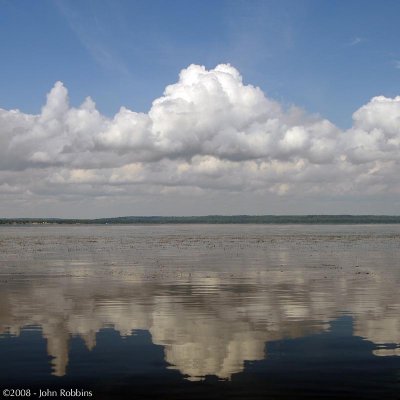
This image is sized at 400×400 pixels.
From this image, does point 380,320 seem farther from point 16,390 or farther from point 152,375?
point 16,390

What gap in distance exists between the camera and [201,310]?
2395 cm

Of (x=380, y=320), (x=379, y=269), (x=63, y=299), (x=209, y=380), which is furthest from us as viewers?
(x=379, y=269)

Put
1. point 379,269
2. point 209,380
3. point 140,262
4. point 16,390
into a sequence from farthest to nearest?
point 140,262 → point 379,269 → point 209,380 → point 16,390

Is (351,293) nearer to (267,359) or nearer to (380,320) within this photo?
(380,320)

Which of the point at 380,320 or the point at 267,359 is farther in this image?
the point at 380,320

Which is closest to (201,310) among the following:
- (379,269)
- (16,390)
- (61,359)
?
(61,359)

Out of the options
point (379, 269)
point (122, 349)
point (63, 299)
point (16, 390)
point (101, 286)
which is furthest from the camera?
point (379, 269)

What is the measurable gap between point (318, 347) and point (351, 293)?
13.0 m

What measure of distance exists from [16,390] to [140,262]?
38.4 meters

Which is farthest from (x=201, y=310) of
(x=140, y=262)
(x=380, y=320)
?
(x=140, y=262)

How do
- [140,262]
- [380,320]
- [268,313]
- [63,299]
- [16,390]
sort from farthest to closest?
[140,262] → [63,299] → [268,313] → [380,320] → [16,390]

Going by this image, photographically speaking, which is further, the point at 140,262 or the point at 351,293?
the point at 140,262

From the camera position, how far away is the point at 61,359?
15477 mm

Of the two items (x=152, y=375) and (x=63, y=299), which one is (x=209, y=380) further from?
(x=63, y=299)
